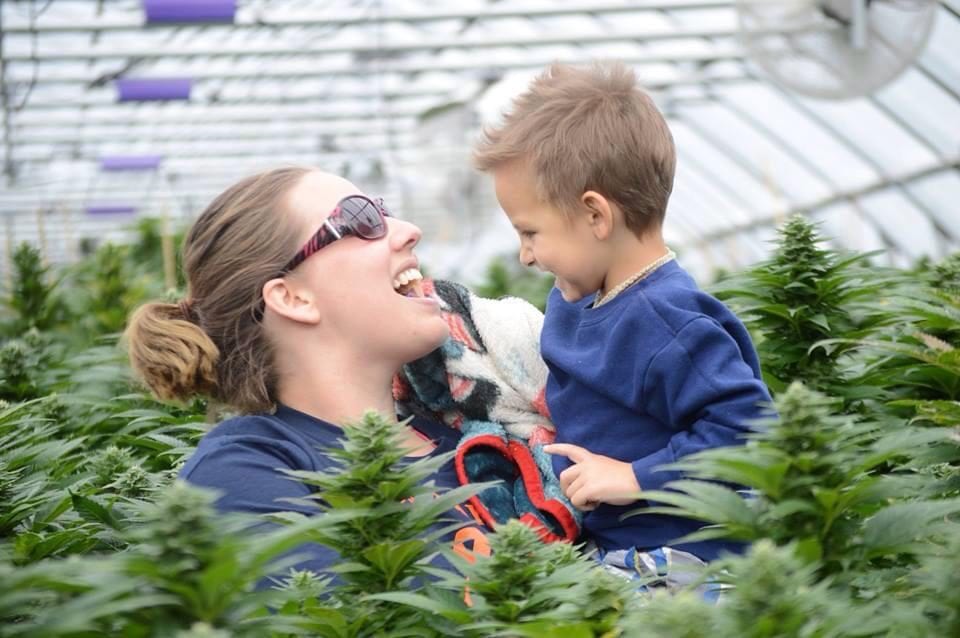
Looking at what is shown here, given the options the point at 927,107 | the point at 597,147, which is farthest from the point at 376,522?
the point at 927,107

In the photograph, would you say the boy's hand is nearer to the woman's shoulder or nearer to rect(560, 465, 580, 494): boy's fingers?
rect(560, 465, 580, 494): boy's fingers

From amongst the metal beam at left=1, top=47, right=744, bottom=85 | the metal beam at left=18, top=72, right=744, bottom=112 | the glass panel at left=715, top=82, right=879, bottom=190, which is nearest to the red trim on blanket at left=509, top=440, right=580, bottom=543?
the metal beam at left=1, top=47, right=744, bottom=85

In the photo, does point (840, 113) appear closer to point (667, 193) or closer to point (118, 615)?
point (667, 193)

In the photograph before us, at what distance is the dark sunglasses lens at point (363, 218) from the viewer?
3.25 m

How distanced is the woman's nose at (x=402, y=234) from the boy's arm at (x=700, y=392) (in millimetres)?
766

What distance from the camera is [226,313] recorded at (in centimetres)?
330

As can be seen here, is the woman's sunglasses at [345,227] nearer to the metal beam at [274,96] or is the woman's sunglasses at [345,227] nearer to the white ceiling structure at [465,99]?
the white ceiling structure at [465,99]

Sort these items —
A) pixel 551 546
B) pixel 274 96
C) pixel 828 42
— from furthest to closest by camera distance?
pixel 274 96 → pixel 828 42 → pixel 551 546

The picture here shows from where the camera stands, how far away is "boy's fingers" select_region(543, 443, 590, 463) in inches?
114

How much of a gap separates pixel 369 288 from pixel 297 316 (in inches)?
7.4

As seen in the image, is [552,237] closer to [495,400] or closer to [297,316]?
[495,400]

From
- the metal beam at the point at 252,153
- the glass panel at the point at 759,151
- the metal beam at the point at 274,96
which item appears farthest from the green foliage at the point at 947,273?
the metal beam at the point at 252,153

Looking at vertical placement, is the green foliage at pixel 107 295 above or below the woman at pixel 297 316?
below

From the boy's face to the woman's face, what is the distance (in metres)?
0.26
